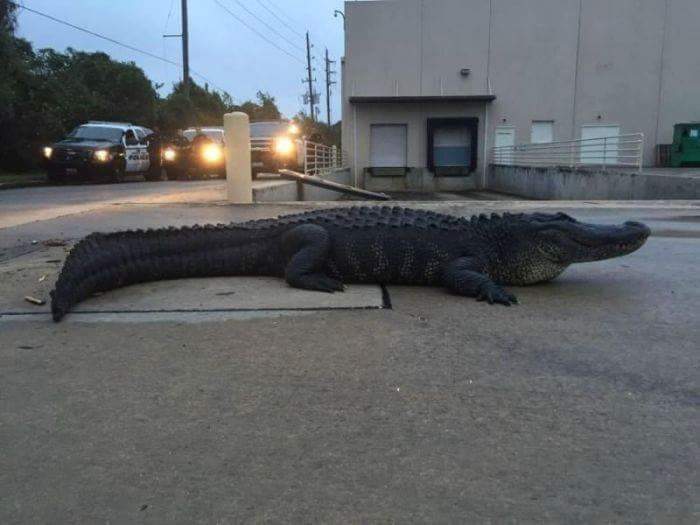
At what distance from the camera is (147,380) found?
2650mm

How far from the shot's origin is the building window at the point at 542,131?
1244 inches

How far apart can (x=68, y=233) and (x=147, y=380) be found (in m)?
4.65

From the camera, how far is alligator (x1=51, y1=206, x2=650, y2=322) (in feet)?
13.5

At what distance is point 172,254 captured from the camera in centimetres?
452

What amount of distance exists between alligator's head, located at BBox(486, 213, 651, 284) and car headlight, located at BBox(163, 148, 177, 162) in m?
20.3

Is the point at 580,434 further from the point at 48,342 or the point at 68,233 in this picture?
the point at 68,233

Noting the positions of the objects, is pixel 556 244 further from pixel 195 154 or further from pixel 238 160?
pixel 195 154

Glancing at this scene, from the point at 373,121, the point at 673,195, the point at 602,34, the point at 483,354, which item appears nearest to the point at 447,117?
the point at 373,121

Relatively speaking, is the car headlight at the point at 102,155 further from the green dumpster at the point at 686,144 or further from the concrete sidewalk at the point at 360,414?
the green dumpster at the point at 686,144

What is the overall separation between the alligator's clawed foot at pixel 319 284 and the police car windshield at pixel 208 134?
62.3 feet

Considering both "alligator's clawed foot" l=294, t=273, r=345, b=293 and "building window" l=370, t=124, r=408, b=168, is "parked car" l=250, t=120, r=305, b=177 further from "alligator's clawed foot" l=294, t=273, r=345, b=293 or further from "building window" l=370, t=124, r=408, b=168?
"alligator's clawed foot" l=294, t=273, r=345, b=293

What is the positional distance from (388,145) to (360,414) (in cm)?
3004

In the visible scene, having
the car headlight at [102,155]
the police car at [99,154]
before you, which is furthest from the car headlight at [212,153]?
the car headlight at [102,155]

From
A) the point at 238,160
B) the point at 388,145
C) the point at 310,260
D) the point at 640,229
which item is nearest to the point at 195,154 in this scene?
the point at 388,145
